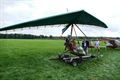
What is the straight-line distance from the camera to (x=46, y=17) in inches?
684

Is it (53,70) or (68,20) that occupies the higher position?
(68,20)

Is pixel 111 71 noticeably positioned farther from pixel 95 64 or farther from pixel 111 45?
pixel 111 45

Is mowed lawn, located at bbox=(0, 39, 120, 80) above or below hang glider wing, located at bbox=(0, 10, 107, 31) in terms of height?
below

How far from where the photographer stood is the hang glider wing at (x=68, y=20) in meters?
16.8

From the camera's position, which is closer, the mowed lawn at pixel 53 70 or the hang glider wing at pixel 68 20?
the mowed lawn at pixel 53 70

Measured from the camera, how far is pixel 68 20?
19.8 m

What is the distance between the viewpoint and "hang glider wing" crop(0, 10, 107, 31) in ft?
55.3

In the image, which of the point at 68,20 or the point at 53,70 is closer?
the point at 53,70

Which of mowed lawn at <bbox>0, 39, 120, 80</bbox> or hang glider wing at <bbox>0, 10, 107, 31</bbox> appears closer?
mowed lawn at <bbox>0, 39, 120, 80</bbox>

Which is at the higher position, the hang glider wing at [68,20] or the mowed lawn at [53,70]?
the hang glider wing at [68,20]

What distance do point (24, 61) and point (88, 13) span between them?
6.23 metres

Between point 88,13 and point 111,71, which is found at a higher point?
point 88,13

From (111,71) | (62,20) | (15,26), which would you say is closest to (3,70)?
(15,26)

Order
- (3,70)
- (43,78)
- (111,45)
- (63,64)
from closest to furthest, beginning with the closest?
1. (43,78)
2. (3,70)
3. (63,64)
4. (111,45)
